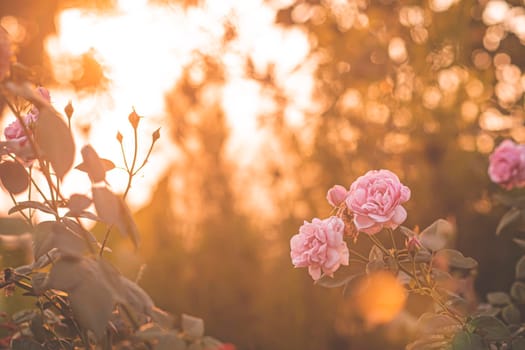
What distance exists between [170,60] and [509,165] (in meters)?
1.97

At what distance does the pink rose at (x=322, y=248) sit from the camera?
107cm

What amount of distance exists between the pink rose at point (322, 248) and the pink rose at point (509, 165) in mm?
827

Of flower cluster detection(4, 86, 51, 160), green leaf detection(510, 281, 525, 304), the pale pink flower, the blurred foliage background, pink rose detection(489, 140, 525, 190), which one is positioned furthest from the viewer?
the blurred foliage background

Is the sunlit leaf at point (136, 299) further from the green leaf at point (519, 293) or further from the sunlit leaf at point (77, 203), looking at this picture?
the green leaf at point (519, 293)

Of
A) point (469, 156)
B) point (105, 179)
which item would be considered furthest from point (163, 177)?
point (105, 179)

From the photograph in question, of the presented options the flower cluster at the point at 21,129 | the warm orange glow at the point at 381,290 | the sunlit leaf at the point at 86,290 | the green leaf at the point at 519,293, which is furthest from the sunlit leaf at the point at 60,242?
the green leaf at the point at 519,293

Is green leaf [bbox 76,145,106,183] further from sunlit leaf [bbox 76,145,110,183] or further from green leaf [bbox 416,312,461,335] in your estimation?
green leaf [bbox 416,312,461,335]

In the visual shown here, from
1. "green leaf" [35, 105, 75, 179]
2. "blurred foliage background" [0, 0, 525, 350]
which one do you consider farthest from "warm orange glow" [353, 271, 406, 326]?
"blurred foliage background" [0, 0, 525, 350]

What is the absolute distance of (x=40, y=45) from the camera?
4.82 metres

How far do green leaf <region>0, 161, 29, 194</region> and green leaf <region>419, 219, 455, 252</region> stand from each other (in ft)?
2.19

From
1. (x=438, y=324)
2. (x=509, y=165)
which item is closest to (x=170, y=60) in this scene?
(x=509, y=165)

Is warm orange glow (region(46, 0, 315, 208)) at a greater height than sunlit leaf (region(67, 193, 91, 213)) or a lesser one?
greater

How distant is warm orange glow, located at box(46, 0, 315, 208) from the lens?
2.90 m

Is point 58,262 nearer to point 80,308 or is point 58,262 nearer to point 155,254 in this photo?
point 80,308
